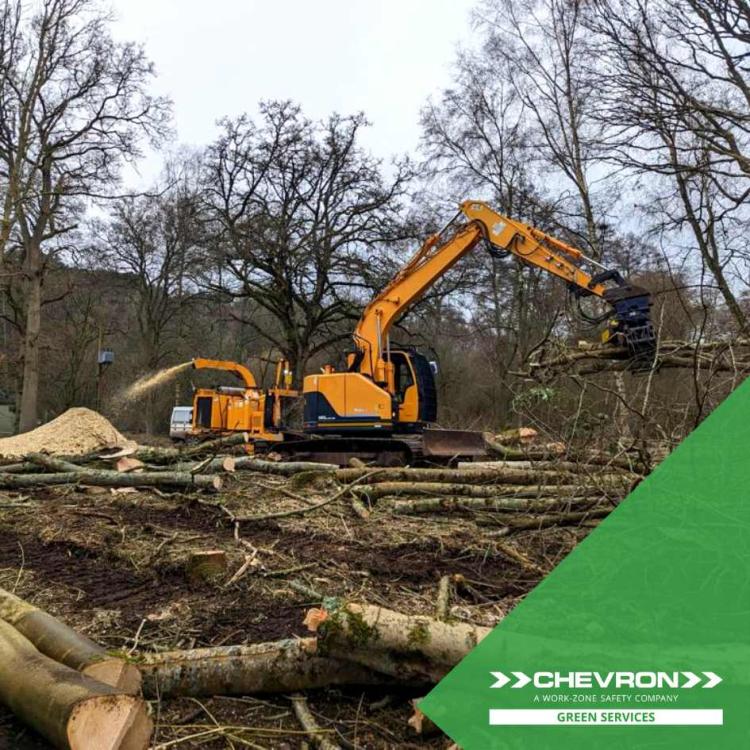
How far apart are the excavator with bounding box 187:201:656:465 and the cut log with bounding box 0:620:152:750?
28.0ft

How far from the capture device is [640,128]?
36.2 ft

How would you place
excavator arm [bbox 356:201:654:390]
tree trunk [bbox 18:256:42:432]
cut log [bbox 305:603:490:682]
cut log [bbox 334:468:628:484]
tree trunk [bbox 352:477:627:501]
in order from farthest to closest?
tree trunk [bbox 18:256:42:432]
excavator arm [bbox 356:201:654:390]
cut log [bbox 334:468:628:484]
tree trunk [bbox 352:477:627:501]
cut log [bbox 305:603:490:682]

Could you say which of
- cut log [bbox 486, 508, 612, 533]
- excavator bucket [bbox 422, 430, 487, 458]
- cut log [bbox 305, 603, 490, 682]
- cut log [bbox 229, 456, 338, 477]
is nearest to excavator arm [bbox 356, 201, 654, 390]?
excavator bucket [bbox 422, 430, 487, 458]

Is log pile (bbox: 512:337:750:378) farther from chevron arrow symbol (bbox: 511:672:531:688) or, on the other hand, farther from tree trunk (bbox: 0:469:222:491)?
tree trunk (bbox: 0:469:222:491)

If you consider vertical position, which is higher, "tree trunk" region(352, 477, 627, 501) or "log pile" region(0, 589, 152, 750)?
"tree trunk" region(352, 477, 627, 501)

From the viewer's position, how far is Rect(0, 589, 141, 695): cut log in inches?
110

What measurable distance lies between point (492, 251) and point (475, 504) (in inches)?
251

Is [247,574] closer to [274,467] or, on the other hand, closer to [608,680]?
[608,680]

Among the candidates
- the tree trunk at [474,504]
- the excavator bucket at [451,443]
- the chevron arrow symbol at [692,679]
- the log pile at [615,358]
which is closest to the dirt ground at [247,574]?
the tree trunk at [474,504]

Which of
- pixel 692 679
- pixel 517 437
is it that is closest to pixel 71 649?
pixel 692 679

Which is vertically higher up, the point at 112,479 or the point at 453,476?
the point at 453,476

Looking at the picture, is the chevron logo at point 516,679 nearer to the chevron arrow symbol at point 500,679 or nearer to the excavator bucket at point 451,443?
the chevron arrow symbol at point 500,679

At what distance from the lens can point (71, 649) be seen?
2.97 metres

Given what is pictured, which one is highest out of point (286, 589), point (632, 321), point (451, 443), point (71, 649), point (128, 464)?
point (632, 321)
